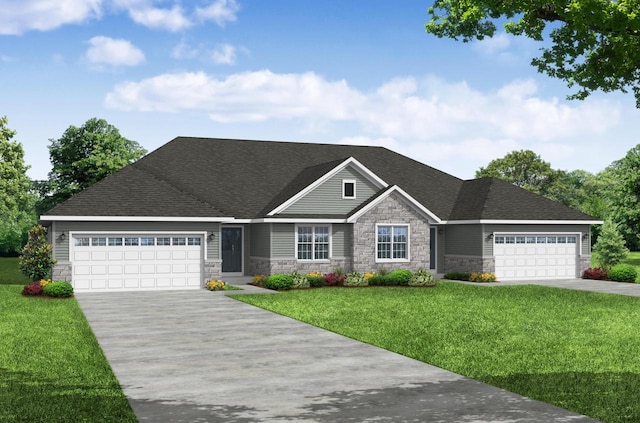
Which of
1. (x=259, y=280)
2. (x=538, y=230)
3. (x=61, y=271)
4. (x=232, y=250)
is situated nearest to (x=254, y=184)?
(x=232, y=250)

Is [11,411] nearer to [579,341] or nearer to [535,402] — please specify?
[535,402]

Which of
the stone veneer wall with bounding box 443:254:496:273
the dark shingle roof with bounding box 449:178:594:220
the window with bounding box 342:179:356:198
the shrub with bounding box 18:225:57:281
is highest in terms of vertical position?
the window with bounding box 342:179:356:198

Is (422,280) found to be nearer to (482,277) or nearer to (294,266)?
(482,277)

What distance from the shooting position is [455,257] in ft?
129

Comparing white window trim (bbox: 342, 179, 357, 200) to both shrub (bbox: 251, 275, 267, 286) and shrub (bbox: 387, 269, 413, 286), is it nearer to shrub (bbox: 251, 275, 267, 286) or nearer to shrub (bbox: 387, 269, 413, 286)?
shrub (bbox: 387, 269, 413, 286)

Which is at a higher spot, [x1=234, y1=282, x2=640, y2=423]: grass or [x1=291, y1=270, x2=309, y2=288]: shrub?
[x1=291, y1=270, x2=309, y2=288]: shrub

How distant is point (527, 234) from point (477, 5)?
26621mm

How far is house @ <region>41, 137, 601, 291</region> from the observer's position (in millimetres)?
30438

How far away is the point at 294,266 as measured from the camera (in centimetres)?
3459

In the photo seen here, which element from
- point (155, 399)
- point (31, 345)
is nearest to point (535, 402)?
point (155, 399)

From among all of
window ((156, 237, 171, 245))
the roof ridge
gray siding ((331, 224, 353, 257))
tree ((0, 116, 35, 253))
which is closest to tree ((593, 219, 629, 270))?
gray siding ((331, 224, 353, 257))

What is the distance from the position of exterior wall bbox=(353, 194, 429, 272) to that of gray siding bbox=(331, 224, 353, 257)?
567 mm

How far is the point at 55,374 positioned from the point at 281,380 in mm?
3969

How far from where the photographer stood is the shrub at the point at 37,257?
29.4 metres
